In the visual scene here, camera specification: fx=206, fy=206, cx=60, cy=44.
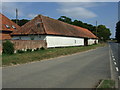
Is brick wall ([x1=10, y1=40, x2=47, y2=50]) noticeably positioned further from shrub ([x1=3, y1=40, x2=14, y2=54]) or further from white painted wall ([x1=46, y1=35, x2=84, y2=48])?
white painted wall ([x1=46, y1=35, x2=84, y2=48])

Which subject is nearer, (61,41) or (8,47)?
(8,47)

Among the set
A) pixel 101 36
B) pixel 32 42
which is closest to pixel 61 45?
pixel 32 42

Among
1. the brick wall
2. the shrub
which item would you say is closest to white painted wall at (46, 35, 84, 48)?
the brick wall

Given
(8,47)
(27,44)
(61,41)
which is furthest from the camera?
(61,41)

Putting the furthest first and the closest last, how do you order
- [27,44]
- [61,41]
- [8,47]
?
[61,41]
[27,44]
[8,47]

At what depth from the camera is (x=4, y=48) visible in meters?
21.6

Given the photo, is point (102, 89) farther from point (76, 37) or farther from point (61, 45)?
point (76, 37)

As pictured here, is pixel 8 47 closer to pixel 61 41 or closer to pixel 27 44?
pixel 27 44

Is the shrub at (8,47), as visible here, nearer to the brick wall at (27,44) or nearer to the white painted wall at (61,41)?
the brick wall at (27,44)

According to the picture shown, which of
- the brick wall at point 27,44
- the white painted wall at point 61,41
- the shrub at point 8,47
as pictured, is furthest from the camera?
the white painted wall at point 61,41

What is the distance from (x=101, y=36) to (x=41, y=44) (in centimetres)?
7733

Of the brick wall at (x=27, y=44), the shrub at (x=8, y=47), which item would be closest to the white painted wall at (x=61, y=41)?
the brick wall at (x=27, y=44)

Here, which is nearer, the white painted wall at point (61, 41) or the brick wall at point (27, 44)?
the brick wall at point (27, 44)

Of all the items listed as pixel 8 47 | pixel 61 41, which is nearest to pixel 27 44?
pixel 8 47
